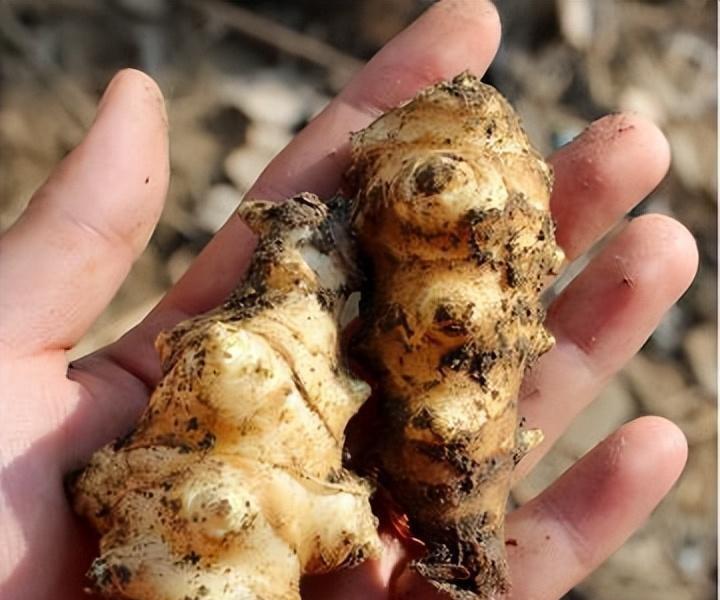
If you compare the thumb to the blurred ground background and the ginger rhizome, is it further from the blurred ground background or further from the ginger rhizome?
the blurred ground background

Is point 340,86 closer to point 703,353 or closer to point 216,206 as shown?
point 216,206

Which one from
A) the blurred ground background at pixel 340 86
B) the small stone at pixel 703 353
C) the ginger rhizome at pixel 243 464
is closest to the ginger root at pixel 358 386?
the ginger rhizome at pixel 243 464

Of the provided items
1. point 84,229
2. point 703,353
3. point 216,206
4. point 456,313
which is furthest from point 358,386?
point 703,353

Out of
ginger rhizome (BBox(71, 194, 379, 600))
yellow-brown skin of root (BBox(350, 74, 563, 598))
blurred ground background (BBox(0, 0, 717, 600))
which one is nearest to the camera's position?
ginger rhizome (BBox(71, 194, 379, 600))

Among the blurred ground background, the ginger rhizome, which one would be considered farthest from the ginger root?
the blurred ground background

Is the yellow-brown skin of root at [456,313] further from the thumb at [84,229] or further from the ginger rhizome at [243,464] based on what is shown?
the thumb at [84,229]
